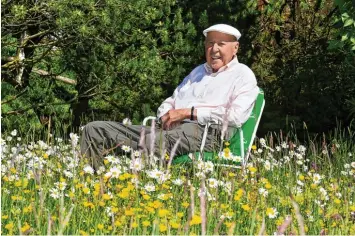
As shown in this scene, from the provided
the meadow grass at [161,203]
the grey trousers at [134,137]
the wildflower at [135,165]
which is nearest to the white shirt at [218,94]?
the grey trousers at [134,137]

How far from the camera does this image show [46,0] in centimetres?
713

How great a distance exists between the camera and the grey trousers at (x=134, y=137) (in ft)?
16.4

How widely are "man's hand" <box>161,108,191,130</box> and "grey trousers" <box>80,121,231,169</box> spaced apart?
9 centimetres

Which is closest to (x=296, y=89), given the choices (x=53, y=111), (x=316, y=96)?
(x=316, y=96)

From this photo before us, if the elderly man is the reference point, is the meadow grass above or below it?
below

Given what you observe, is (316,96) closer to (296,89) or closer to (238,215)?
(296,89)

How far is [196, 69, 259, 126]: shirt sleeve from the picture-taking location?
521 cm

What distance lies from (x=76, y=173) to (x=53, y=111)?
12.7 feet

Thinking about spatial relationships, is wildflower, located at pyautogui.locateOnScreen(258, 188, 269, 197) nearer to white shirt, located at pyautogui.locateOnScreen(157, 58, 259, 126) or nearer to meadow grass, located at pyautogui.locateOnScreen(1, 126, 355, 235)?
meadow grass, located at pyautogui.locateOnScreen(1, 126, 355, 235)

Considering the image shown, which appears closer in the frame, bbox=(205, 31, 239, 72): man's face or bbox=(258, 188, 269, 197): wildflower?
bbox=(258, 188, 269, 197): wildflower

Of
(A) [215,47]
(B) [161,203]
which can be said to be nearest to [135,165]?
(B) [161,203]

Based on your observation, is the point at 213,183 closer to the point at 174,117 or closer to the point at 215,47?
the point at 174,117

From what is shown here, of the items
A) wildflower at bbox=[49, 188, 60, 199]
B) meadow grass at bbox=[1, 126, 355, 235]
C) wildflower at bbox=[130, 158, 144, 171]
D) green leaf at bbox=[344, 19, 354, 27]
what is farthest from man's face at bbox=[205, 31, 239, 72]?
wildflower at bbox=[49, 188, 60, 199]

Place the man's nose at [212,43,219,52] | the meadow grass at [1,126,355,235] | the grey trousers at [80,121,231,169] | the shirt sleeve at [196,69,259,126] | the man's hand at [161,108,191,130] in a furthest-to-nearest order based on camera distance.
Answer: the man's nose at [212,43,219,52]
the man's hand at [161,108,191,130]
the shirt sleeve at [196,69,259,126]
the grey trousers at [80,121,231,169]
the meadow grass at [1,126,355,235]
